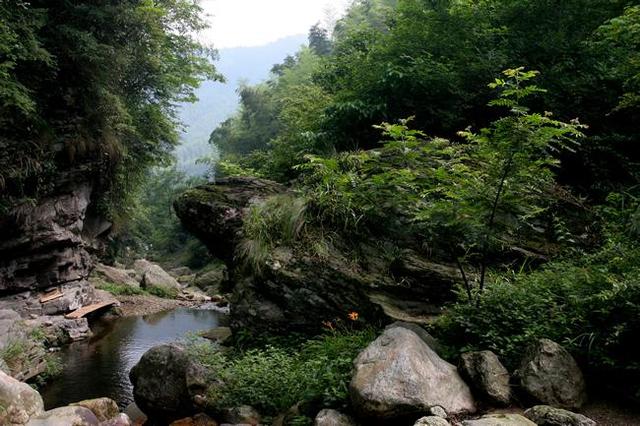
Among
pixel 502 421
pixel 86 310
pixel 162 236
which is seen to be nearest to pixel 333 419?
pixel 502 421

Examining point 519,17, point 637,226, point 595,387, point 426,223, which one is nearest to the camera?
point 595,387

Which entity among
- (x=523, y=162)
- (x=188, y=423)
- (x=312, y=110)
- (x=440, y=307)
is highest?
(x=312, y=110)

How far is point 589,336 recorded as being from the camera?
4.10 m

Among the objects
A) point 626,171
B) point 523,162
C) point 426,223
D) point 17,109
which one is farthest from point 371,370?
point 17,109

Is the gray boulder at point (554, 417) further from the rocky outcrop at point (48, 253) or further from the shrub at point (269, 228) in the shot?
the rocky outcrop at point (48, 253)

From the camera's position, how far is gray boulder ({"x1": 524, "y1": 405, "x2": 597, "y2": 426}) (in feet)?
11.4

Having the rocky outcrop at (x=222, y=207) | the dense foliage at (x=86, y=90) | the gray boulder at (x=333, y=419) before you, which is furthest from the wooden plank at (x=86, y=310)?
the gray boulder at (x=333, y=419)

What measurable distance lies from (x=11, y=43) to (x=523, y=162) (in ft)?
35.7

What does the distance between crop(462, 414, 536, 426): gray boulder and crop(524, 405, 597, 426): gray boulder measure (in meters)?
0.14

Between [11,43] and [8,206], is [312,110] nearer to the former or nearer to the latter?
[11,43]

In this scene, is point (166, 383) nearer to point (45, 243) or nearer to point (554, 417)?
point (554, 417)

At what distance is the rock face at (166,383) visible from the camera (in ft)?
20.3

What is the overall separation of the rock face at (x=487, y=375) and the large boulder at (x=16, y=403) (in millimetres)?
5552

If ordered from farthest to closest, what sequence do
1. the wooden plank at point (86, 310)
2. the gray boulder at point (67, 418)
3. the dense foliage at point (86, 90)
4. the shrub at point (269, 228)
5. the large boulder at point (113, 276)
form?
the large boulder at point (113, 276) → the wooden plank at point (86, 310) → the dense foliage at point (86, 90) → the shrub at point (269, 228) → the gray boulder at point (67, 418)
